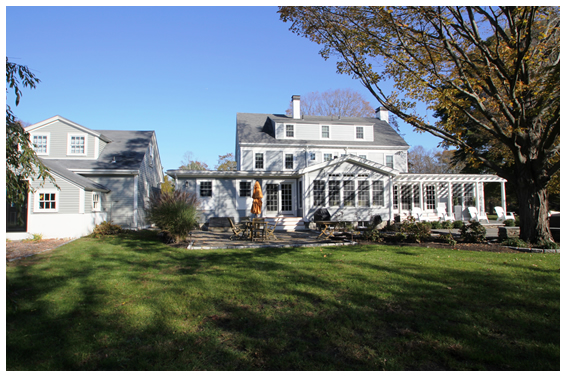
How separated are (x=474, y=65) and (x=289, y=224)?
36.4 feet

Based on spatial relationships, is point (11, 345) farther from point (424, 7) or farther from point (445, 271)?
point (424, 7)

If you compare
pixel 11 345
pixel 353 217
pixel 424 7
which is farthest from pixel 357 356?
pixel 353 217

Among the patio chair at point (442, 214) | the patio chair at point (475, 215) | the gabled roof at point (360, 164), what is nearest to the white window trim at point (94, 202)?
the gabled roof at point (360, 164)

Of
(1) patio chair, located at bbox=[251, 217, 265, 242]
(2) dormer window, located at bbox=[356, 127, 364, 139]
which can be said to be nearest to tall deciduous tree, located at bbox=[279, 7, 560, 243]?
(1) patio chair, located at bbox=[251, 217, 265, 242]

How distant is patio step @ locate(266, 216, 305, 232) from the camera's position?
16938 mm

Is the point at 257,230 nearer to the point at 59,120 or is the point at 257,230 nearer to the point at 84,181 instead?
the point at 84,181

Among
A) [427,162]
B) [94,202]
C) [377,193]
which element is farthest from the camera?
[427,162]

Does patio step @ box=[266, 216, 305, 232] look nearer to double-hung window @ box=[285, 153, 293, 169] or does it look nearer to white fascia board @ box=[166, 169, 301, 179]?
white fascia board @ box=[166, 169, 301, 179]

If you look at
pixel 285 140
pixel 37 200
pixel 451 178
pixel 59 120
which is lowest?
pixel 37 200

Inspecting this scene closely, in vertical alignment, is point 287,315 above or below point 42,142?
below

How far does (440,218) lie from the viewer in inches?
778

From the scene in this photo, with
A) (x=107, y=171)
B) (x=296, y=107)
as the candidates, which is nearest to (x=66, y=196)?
(x=107, y=171)

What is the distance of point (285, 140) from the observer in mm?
23219

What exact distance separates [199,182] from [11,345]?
15.9 m
